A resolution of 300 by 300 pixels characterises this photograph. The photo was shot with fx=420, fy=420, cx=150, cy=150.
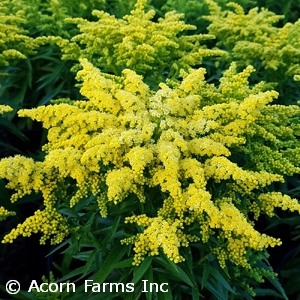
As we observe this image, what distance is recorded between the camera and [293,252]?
314 cm

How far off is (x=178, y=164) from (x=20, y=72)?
2259 millimetres

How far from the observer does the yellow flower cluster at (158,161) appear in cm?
185

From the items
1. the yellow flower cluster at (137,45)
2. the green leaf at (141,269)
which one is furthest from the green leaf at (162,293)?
the yellow flower cluster at (137,45)

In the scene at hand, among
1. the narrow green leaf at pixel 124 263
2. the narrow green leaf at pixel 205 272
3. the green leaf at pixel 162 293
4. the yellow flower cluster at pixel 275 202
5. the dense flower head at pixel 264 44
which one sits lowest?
the green leaf at pixel 162 293

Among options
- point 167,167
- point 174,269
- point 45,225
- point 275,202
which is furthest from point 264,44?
point 45,225

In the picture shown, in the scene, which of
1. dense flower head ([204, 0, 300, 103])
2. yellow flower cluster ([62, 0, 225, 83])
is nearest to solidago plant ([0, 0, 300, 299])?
yellow flower cluster ([62, 0, 225, 83])

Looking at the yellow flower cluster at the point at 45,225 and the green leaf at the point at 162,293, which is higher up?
the yellow flower cluster at the point at 45,225

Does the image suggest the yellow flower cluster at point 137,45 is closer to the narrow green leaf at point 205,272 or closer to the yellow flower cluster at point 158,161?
the yellow flower cluster at point 158,161

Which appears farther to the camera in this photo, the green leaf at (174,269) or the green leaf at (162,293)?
the green leaf at (162,293)

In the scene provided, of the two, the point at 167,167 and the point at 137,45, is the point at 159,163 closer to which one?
the point at 167,167

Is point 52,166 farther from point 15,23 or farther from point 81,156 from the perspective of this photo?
point 15,23

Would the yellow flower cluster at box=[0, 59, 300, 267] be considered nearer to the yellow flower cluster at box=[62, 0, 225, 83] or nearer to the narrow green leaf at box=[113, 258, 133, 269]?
the narrow green leaf at box=[113, 258, 133, 269]

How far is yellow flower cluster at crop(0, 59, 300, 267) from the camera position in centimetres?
185

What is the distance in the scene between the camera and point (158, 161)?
1.97m
